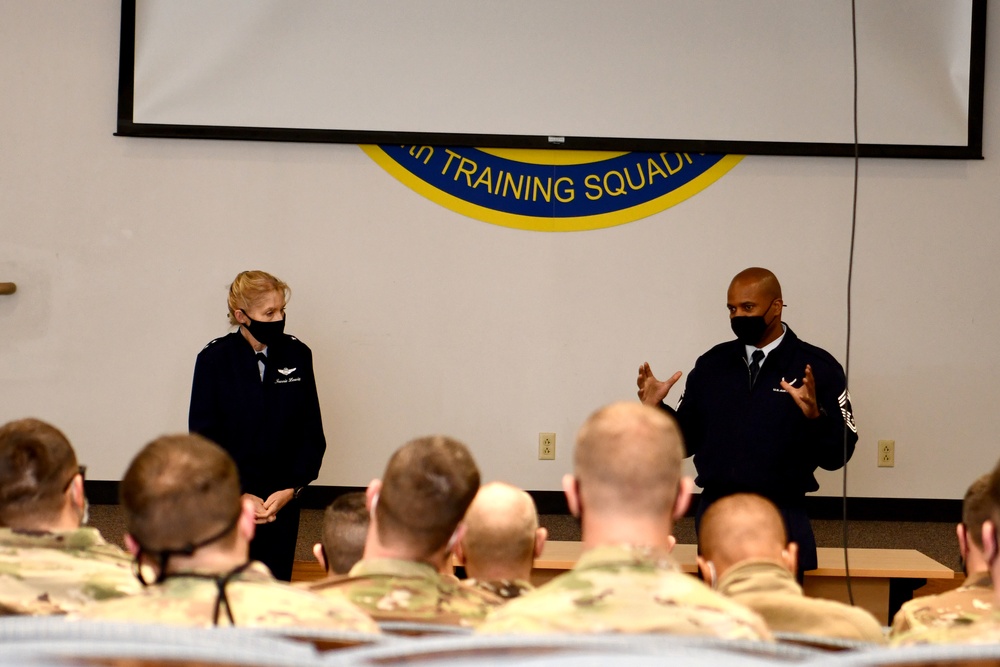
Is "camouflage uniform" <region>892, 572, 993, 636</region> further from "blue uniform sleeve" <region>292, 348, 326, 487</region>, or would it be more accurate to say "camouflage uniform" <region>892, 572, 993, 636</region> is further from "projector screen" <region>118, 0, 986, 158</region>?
"projector screen" <region>118, 0, 986, 158</region>

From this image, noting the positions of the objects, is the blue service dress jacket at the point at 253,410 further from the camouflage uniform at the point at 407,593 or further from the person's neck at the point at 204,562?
the person's neck at the point at 204,562

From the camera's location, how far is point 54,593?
1853mm

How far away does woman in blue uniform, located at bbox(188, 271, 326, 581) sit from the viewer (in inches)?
145

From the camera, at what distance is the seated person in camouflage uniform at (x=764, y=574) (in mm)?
1758

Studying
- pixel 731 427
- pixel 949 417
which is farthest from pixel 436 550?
pixel 949 417

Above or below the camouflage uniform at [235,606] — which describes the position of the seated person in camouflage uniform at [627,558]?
above

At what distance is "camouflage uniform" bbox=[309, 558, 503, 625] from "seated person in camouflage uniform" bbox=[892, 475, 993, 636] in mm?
766

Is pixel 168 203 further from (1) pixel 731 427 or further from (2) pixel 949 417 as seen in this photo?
(2) pixel 949 417

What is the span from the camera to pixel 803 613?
5.82 feet

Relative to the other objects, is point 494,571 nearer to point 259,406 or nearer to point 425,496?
point 425,496

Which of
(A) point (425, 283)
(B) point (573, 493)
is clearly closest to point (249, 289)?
(A) point (425, 283)

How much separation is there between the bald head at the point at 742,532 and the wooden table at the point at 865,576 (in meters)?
1.27

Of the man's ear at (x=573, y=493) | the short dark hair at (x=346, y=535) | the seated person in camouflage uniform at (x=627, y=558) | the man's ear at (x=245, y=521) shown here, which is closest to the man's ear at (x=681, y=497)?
the seated person in camouflage uniform at (x=627, y=558)

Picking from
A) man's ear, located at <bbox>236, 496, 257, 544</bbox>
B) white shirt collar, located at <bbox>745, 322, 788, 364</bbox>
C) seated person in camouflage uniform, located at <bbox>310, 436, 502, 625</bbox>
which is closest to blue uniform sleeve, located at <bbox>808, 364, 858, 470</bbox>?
white shirt collar, located at <bbox>745, 322, 788, 364</bbox>
